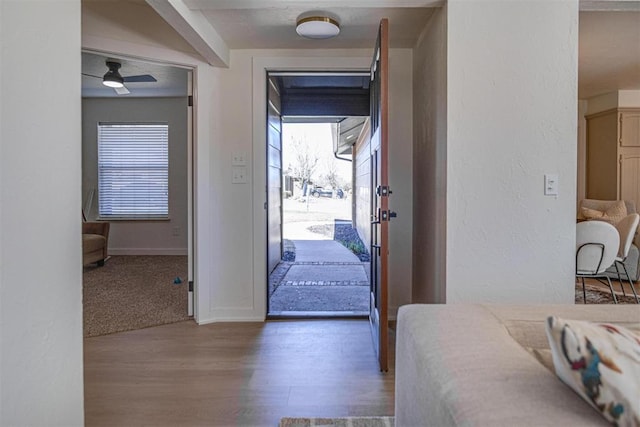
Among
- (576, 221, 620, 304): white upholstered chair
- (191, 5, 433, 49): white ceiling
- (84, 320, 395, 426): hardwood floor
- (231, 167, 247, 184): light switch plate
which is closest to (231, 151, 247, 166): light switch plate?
(231, 167, 247, 184): light switch plate

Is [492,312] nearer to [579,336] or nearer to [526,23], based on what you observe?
[579,336]

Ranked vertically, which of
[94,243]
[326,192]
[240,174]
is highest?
[326,192]

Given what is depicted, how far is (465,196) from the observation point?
223 centimetres

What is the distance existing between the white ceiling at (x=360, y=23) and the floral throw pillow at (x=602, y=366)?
7.12 ft

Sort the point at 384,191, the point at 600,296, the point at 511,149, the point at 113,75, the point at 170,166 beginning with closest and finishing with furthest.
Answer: the point at 511,149, the point at 384,191, the point at 600,296, the point at 113,75, the point at 170,166

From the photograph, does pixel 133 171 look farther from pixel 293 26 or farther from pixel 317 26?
pixel 317 26

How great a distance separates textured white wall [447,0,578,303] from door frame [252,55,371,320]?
1.16m

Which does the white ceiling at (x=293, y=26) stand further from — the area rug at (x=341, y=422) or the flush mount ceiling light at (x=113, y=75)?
the area rug at (x=341, y=422)

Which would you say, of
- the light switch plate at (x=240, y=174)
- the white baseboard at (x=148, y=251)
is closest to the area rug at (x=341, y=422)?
the light switch plate at (x=240, y=174)

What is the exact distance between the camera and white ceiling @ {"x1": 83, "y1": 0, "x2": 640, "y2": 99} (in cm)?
234

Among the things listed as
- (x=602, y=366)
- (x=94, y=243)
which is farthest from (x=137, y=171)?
(x=602, y=366)
